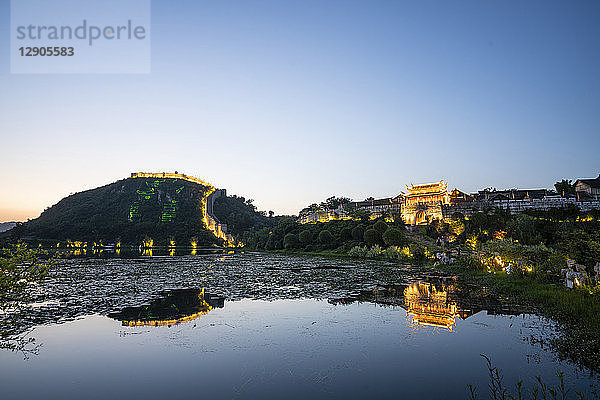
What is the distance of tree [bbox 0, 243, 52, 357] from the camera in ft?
28.5

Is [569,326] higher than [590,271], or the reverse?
[590,271]

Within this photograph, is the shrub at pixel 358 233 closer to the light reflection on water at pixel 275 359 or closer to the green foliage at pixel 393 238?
the green foliage at pixel 393 238

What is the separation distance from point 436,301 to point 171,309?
39.6 ft

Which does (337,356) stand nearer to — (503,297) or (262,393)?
(262,393)

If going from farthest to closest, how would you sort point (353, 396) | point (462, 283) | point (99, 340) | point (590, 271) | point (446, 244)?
1. point (446, 244)
2. point (462, 283)
3. point (590, 271)
4. point (99, 340)
5. point (353, 396)

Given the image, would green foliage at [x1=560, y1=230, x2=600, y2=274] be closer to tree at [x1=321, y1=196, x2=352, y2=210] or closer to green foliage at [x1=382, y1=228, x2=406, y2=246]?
green foliage at [x1=382, y1=228, x2=406, y2=246]

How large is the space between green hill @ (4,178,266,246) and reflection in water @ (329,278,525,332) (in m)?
110

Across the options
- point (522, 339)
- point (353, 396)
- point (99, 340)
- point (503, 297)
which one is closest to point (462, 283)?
point (503, 297)

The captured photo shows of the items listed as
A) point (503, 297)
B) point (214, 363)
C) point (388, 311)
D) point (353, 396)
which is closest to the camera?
point (353, 396)

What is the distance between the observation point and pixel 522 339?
10.6 meters

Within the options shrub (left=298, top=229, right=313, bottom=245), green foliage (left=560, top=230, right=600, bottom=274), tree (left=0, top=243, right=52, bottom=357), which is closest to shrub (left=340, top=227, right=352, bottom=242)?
shrub (left=298, top=229, right=313, bottom=245)

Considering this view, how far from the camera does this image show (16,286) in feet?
28.9

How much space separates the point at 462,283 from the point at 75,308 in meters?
21.7

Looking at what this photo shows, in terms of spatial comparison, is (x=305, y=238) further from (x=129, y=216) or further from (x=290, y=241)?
(x=129, y=216)
